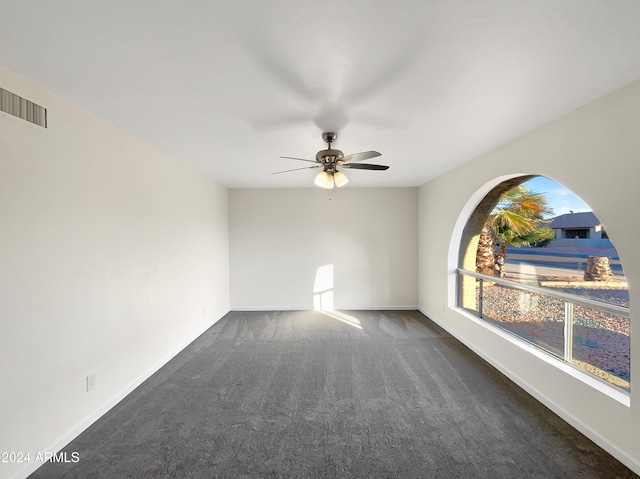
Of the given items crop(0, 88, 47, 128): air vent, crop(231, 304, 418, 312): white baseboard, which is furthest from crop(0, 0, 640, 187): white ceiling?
crop(231, 304, 418, 312): white baseboard

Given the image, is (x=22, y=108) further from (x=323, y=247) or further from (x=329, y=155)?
(x=323, y=247)

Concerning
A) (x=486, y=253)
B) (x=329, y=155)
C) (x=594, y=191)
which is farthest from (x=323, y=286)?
(x=594, y=191)

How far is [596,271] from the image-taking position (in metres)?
2.42

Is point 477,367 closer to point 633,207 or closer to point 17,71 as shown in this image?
point 633,207

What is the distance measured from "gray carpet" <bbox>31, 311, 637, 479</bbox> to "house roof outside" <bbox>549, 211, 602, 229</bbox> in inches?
63.8

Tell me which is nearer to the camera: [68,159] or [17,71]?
[17,71]

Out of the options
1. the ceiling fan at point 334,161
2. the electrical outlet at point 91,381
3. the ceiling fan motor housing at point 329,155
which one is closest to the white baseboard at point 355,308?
the ceiling fan at point 334,161

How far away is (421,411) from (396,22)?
8.97ft

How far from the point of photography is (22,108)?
1791 mm

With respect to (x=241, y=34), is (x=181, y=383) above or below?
below

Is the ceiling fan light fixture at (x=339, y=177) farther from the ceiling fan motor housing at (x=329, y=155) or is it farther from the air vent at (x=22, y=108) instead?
the air vent at (x=22, y=108)

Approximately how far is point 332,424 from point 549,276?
251 cm

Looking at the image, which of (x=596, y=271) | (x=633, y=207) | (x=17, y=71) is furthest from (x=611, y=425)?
(x=17, y=71)

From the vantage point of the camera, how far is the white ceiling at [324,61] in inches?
50.0
